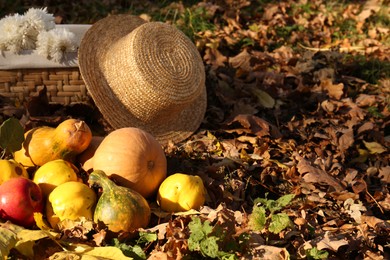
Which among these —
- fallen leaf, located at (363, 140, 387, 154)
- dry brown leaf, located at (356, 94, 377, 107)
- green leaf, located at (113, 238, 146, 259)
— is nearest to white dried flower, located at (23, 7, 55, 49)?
green leaf, located at (113, 238, 146, 259)

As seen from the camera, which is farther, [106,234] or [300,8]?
[300,8]

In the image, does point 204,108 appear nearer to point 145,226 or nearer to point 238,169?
point 238,169

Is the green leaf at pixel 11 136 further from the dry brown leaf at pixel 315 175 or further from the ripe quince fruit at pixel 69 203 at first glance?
the dry brown leaf at pixel 315 175

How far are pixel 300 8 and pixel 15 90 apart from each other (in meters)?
4.23

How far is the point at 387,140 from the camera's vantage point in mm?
4832

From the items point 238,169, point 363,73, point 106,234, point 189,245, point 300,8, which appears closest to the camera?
point 189,245

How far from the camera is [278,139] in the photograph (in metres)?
4.43

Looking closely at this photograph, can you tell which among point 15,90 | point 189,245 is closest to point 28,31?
point 15,90

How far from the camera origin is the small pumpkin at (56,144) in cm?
347

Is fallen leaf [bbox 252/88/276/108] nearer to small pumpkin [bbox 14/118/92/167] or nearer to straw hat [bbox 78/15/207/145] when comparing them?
straw hat [bbox 78/15/207/145]

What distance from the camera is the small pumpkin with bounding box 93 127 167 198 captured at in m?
3.33

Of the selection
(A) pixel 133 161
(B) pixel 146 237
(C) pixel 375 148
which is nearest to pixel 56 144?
(A) pixel 133 161

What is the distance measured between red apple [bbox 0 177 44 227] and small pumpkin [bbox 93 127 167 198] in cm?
45

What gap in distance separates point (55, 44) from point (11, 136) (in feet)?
3.62
